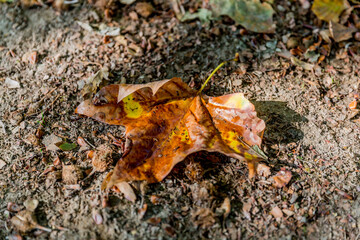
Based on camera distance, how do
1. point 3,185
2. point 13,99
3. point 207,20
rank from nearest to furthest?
point 3,185
point 13,99
point 207,20

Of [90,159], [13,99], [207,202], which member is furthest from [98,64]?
[207,202]

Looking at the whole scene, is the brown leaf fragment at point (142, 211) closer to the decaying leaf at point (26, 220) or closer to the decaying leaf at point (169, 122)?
the decaying leaf at point (169, 122)

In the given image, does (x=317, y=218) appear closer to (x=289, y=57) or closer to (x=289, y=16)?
(x=289, y=57)

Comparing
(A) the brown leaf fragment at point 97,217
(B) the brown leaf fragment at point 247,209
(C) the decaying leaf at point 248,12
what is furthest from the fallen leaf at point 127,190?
(C) the decaying leaf at point 248,12

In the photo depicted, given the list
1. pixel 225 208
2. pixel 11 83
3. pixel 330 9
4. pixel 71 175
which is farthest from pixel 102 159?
pixel 330 9

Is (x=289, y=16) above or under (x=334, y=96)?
above

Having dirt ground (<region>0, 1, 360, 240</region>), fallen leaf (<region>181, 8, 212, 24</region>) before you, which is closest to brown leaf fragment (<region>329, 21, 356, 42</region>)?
dirt ground (<region>0, 1, 360, 240</region>)

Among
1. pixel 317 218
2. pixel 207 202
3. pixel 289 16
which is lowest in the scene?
pixel 317 218

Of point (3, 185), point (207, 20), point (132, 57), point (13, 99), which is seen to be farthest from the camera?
point (207, 20)
